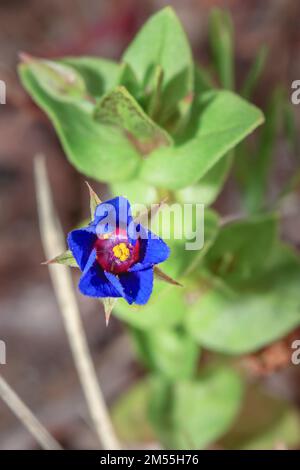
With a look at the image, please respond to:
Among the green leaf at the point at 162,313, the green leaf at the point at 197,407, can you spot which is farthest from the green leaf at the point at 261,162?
the green leaf at the point at 197,407

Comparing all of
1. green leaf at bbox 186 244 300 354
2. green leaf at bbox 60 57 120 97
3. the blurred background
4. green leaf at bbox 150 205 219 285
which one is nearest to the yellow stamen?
green leaf at bbox 150 205 219 285

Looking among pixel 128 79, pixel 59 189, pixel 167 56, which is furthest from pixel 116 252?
pixel 59 189

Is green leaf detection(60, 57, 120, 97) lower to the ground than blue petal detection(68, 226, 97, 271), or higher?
higher

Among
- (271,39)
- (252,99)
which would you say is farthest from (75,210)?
(271,39)

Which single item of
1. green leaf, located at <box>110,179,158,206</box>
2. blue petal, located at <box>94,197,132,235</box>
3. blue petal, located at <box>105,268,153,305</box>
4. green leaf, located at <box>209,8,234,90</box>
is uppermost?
green leaf, located at <box>209,8,234,90</box>

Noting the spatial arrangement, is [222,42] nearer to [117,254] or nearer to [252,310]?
[252,310]

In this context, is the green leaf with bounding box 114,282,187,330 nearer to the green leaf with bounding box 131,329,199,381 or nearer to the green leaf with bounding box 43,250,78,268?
the green leaf with bounding box 131,329,199,381

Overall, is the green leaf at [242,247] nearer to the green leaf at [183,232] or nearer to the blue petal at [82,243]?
the green leaf at [183,232]
